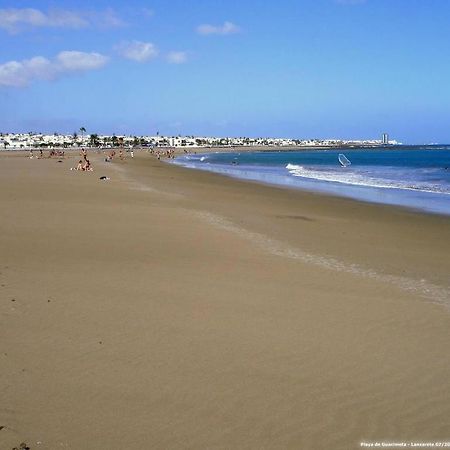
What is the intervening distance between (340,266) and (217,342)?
4.02 m

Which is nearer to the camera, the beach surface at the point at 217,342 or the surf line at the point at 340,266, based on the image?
the beach surface at the point at 217,342

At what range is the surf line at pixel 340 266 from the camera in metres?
6.99

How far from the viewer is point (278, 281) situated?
725 centimetres

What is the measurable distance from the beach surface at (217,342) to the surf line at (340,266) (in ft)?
0.15

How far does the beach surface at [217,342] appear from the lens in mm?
3551

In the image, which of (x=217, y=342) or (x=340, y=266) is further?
(x=340, y=266)

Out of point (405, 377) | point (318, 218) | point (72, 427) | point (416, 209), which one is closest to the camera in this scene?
point (72, 427)

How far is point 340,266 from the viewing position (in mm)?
8445

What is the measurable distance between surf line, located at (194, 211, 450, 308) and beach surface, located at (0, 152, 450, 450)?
0.04 metres

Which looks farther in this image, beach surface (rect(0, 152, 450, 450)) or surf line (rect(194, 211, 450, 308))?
surf line (rect(194, 211, 450, 308))

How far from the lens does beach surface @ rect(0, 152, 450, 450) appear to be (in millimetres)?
3551

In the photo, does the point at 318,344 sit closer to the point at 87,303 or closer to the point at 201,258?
the point at 87,303

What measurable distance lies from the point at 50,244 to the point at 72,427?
19.9ft

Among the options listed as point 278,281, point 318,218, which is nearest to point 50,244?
point 278,281
